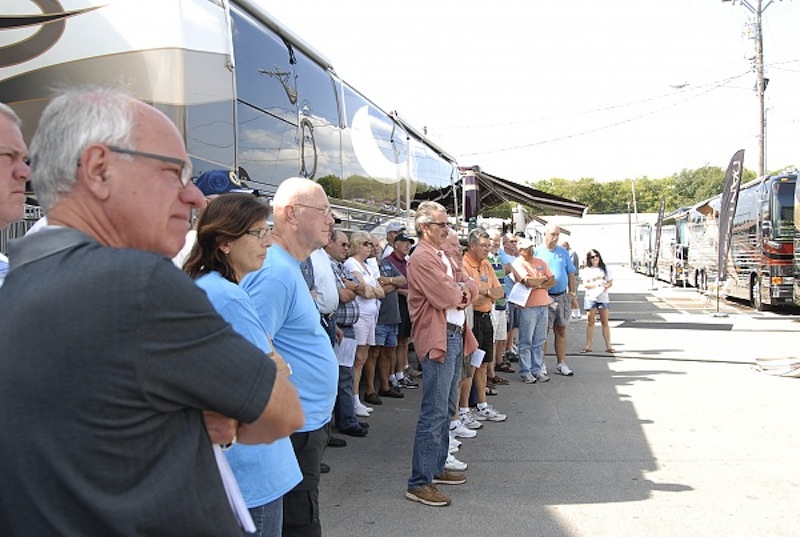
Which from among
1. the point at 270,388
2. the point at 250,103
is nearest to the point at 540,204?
the point at 250,103

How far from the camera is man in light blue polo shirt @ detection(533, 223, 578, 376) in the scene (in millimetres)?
10336

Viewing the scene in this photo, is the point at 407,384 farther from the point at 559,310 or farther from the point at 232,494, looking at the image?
the point at 232,494

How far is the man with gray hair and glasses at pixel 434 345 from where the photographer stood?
5125mm

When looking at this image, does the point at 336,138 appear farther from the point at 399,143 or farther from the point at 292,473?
the point at 292,473

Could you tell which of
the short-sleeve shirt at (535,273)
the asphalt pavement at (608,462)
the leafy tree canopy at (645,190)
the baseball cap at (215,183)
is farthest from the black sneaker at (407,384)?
the leafy tree canopy at (645,190)

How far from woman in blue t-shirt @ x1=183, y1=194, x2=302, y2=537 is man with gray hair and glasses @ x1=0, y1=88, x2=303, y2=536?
33.7 inches

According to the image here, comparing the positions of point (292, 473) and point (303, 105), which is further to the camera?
point (303, 105)

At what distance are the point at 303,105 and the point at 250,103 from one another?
1576 mm

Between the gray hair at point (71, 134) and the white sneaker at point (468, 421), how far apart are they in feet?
19.7

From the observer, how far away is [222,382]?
4.31 feet

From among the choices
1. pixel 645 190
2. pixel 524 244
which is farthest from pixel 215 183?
pixel 645 190

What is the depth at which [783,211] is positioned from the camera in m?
18.3

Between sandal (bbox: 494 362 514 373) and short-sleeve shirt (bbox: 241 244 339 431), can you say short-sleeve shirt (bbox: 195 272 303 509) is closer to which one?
short-sleeve shirt (bbox: 241 244 339 431)

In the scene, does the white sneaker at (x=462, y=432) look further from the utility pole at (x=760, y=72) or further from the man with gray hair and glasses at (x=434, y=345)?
the utility pole at (x=760, y=72)
